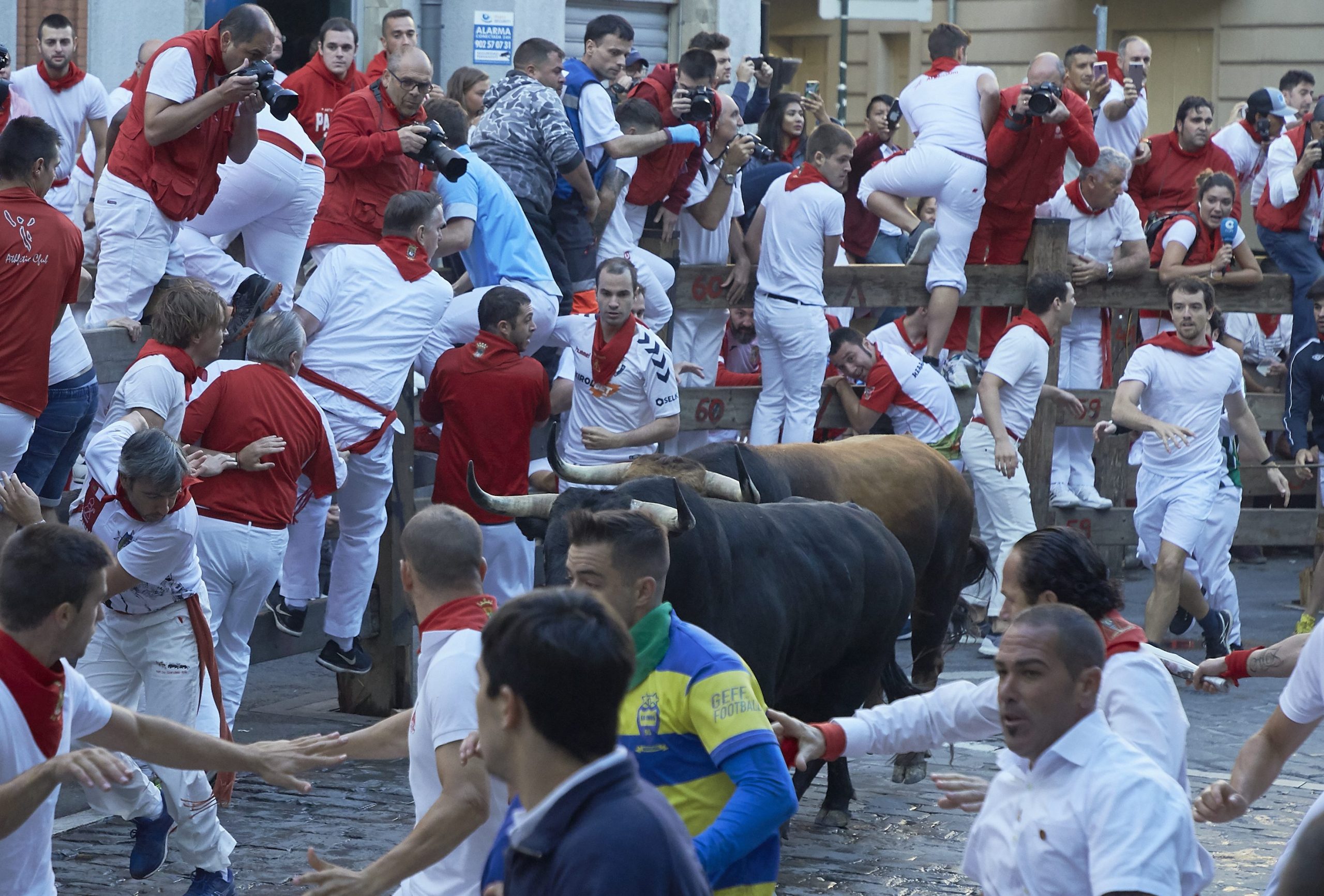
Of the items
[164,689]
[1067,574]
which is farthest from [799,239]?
[1067,574]

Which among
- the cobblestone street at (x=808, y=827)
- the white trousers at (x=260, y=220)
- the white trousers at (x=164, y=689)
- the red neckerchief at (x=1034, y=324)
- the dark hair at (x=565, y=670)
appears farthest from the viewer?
the red neckerchief at (x=1034, y=324)

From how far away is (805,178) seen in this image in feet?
35.4

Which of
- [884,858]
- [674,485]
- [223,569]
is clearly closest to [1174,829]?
[674,485]

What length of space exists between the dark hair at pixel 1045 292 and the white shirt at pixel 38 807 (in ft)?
25.6

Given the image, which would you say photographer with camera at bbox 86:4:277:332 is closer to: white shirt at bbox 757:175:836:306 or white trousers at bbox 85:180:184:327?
white trousers at bbox 85:180:184:327

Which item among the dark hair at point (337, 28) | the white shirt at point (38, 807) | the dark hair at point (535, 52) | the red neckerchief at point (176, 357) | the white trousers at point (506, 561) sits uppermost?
the dark hair at point (337, 28)

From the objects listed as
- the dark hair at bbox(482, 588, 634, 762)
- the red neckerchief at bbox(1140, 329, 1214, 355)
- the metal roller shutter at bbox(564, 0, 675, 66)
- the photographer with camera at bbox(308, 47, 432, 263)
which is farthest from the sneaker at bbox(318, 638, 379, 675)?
the metal roller shutter at bbox(564, 0, 675, 66)

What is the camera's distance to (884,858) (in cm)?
693

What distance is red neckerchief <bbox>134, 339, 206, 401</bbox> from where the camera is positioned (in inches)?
262

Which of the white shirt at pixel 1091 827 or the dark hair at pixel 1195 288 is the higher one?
the dark hair at pixel 1195 288

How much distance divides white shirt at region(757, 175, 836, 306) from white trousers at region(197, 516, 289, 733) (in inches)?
169

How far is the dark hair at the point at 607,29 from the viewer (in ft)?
34.8

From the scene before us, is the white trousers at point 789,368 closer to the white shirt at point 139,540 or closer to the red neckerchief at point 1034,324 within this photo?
the red neckerchief at point 1034,324

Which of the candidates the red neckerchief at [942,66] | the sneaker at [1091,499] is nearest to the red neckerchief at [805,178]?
the red neckerchief at [942,66]
